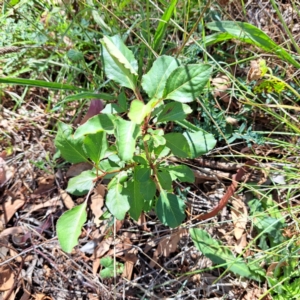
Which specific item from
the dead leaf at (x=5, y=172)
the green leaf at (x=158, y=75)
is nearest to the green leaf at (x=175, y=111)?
the green leaf at (x=158, y=75)

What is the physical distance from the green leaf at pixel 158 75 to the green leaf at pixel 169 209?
36 cm

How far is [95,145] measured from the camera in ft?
3.93

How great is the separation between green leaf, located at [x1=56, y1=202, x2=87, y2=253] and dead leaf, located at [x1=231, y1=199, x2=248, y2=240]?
688mm

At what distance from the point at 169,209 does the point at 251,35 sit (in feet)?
2.62


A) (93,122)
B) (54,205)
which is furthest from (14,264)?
(93,122)

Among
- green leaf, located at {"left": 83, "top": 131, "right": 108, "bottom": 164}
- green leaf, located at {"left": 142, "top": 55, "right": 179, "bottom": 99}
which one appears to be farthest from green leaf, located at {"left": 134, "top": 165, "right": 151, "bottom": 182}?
green leaf, located at {"left": 142, "top": 55, "right": 179, "bottom": 99}

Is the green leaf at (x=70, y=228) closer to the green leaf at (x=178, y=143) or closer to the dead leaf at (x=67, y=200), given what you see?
the green leaf at (x=178, y=143)

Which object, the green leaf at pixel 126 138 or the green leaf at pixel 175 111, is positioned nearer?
the green leaf at pixel 126 138

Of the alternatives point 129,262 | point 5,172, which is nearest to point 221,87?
point 129,262

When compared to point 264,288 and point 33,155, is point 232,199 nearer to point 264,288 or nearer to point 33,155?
point 264,288

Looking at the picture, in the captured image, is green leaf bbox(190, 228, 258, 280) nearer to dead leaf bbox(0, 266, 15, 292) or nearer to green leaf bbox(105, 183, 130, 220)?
green leaf bbox(105, 183, 130, 220)

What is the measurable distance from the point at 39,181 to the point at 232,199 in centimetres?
88

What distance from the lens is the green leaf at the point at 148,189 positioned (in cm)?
121

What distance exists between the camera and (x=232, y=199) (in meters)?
1.63
